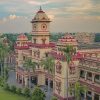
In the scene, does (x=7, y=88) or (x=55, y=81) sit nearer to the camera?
(x=55, y=81)

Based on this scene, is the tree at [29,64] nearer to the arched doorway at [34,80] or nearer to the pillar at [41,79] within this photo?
the pillar at [41,79]

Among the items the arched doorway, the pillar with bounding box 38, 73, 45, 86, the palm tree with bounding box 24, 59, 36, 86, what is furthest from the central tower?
the arched doorway

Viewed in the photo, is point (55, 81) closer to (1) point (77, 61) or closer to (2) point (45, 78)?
(1) point (77, 61)

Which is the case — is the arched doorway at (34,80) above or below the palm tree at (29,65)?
below

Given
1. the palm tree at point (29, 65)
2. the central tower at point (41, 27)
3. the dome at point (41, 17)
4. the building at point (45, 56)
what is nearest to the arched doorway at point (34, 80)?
the building at point (45, 56)

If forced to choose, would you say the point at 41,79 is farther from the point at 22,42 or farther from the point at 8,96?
→ the point at 8,96

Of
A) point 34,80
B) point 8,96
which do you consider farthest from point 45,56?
point 8,96

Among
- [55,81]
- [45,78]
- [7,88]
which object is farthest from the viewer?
[45,78]

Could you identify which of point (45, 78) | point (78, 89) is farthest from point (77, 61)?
point (45, 78)
